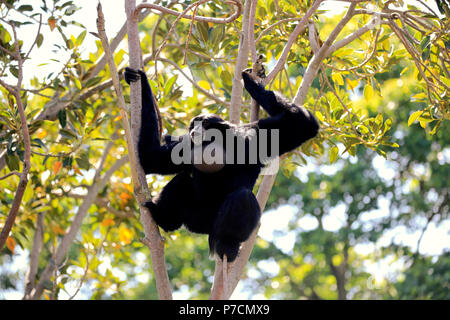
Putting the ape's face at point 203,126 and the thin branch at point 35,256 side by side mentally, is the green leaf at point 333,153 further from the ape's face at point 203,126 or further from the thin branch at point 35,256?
the thin branch at point 35,256

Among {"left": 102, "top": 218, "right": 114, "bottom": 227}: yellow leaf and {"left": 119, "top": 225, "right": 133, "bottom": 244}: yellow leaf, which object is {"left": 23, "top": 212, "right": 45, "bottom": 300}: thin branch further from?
{"left": 119, "top": 225, "right": 133, "bottom": 244}: yellow leaf

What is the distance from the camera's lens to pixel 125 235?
7.59 m

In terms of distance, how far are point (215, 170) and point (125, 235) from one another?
351 centimetres

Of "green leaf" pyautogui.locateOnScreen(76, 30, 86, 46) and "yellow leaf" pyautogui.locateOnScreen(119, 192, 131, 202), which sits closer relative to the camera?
"green leaf" pyautogui.locateOnScreen(76, 30, 86, 46)

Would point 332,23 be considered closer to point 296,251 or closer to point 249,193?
point 296,251

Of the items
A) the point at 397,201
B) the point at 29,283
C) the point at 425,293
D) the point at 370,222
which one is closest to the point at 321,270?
the point at 370,222

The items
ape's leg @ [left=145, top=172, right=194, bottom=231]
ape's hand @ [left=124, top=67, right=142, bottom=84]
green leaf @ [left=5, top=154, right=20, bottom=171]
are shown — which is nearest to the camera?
ape's hand @ [left=124, top=67, right=142, bottom=84]

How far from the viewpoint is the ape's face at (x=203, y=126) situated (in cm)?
450

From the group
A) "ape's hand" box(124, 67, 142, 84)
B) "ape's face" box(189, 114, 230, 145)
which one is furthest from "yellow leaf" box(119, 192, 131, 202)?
"ape's hand" box(124, 67, 142, 84)

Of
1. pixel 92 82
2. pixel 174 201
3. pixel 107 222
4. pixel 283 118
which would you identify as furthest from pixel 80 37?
pixel 283 118

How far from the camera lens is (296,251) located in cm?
1714

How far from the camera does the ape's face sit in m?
4.50

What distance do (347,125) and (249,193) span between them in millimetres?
1616

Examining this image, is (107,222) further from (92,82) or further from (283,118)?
(283,118)
